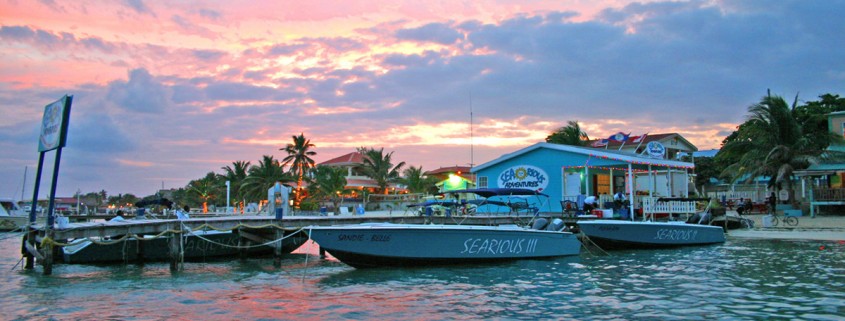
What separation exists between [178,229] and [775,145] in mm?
31105

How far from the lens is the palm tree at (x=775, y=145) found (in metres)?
34.4

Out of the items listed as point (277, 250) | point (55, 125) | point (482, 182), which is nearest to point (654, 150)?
point (482, 182)

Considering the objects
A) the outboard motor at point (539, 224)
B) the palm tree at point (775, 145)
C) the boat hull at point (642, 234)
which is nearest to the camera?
the outboard motor at point (539, 224)

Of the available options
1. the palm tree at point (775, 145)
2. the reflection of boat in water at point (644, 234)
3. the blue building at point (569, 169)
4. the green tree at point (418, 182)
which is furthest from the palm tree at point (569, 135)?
the reflection of boat in water at point (644, 234)

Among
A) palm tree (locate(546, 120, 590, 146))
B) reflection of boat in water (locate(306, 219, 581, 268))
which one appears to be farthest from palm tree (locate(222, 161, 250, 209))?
reflection of boat in water (locate(306, 219, 581, 268))

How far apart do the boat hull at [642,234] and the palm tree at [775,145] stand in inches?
556

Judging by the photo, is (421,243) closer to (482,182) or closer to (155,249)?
(155,249)

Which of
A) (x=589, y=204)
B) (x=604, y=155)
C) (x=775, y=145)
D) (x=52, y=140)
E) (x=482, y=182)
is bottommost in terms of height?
(x=589, y=204)

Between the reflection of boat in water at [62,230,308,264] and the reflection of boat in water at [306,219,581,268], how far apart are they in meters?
3.42

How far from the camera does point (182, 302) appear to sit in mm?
12016

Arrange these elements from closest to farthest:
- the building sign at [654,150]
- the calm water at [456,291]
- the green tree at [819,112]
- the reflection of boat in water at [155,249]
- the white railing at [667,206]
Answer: the calm water at [456,291]
the reflection of boat in water at [155,249]
the white railing at [667,206]
the building sign at [654,150]
the green tree at [819,112]

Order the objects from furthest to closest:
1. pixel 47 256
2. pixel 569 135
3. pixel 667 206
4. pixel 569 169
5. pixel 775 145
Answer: pixel 569 135 → pixel 775 145 → pixel 569 169 → pixel 667 206 → pixel 47 256

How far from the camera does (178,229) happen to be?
1909 cm

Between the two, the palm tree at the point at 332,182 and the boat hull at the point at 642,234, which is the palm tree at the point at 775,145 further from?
the palm tree at the point at 332,182
